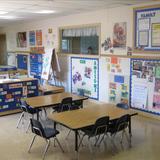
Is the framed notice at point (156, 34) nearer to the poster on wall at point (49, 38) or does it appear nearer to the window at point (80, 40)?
the window at point (80, 40)

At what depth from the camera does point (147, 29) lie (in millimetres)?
A: 6070

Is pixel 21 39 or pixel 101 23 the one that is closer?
pixel 101 23

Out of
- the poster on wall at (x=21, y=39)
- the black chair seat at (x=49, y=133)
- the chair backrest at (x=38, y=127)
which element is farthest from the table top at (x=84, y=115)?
the poster on wall at (x=21, y=39)

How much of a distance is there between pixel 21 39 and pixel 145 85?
677 cm

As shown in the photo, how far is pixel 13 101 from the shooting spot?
682 cm

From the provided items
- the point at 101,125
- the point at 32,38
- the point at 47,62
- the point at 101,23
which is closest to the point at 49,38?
the point at 47,62

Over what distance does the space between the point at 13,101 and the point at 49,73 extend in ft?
7.52

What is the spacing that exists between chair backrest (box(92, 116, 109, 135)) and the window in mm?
3884

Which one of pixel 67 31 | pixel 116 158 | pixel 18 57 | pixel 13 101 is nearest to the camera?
pixel 116 158

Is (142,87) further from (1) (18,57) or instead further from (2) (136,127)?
(1) (18,57)

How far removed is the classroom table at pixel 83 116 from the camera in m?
4.07

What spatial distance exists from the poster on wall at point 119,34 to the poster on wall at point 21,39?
5.19 metres

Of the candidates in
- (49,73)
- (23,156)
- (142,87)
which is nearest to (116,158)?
(23,156)

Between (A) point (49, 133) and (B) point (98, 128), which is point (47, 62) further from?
(B) point (98, 128)
